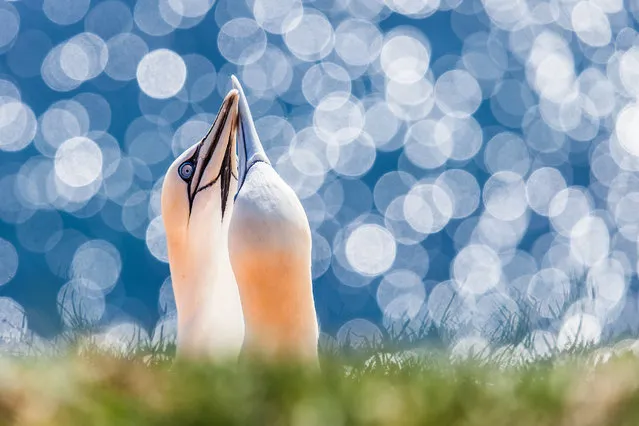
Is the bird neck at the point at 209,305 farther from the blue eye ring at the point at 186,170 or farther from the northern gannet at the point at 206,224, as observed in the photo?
the blue eye ring at the point at 186,170

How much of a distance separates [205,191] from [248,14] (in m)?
33.5

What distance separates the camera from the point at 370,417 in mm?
1848

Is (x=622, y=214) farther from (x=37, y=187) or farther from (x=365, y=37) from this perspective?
(x=37, y=187)

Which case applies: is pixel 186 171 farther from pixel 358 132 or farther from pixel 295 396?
pixel 358 132

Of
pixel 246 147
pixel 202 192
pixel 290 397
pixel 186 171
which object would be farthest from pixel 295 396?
pixel 186 171

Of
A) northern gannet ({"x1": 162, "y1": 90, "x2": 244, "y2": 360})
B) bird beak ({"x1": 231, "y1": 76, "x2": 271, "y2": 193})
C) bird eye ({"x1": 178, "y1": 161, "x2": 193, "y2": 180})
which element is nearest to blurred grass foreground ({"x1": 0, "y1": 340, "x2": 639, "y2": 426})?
bird beak ({"x1": 231, "y1": 76, "x2": 271, "y2": 193})

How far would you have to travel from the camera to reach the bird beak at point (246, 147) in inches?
188

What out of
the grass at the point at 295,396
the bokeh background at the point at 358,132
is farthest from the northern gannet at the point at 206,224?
the bokeh background at the point at 358,132

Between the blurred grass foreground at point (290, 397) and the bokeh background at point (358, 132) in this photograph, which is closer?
the blurred grass foreground at point (290, 397)

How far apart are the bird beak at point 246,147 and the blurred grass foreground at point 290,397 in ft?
8.43

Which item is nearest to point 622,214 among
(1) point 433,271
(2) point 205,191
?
(1) point 433,271

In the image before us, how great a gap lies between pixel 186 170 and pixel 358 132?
91.9ft

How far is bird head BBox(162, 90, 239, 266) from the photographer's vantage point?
5375 millimetres

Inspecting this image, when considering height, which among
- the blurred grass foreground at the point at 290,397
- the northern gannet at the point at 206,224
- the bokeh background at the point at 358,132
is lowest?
the blurred grass foreground at the point at 290,397
